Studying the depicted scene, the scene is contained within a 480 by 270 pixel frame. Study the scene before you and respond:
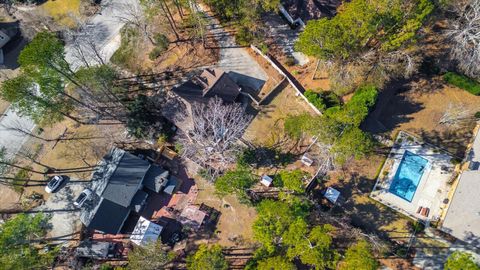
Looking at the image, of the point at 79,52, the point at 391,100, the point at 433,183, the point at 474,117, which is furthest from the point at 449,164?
the point at 79,52

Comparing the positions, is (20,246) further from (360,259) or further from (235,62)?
(360,259)

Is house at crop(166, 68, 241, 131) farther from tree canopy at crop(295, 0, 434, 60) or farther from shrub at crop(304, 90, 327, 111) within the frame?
tree canopy at crop(295, 0, 434, 60)

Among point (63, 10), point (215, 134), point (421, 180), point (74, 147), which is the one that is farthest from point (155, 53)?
point (421, 180)

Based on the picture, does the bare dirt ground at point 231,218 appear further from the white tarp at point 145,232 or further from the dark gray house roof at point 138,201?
the dark gray house roof at point 138,201

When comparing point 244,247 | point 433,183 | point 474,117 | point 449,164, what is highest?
point 474,117

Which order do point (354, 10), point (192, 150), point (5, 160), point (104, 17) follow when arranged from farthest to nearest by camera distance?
1. point (104, 17)
2. point (5, 160)
3. point (192, 150)
4. point (354, 10)

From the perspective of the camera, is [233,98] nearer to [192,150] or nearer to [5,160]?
[192,150]
